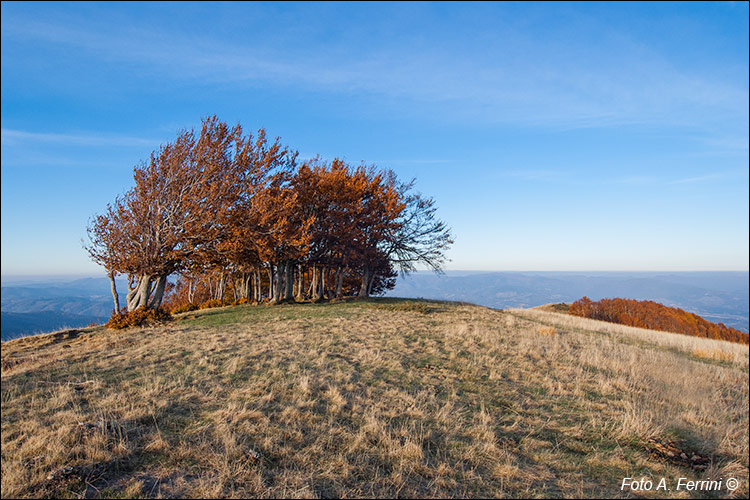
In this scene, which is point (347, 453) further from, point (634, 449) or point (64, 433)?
point (634, 449)

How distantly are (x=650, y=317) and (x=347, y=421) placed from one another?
6228 cm

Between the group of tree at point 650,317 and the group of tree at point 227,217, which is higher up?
the group of tree at point 227,217

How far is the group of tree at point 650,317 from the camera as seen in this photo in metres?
48.9

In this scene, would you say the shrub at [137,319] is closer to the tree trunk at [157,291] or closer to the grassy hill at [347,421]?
the tree trunk at [157,291]

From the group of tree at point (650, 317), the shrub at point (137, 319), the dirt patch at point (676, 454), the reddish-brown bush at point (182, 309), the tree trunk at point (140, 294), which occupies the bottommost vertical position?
the group of tree at point (650, 317)

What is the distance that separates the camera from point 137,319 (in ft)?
53.3

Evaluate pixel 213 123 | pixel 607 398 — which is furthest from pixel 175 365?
pixel 213 123

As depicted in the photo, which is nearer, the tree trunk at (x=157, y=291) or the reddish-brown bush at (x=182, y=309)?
the tree trunk at (x=157, y=291)

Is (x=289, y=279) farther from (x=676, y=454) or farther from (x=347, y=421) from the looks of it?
(x=676, y=454)

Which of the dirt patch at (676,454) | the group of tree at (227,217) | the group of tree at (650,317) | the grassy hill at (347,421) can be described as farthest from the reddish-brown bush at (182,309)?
the group of tree at (650,317)

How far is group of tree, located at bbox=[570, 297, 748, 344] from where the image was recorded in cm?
4894

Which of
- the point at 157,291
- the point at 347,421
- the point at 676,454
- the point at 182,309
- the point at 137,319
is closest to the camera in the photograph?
the point at 676,454

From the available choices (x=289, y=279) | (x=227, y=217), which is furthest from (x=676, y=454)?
(x=289, y=279)

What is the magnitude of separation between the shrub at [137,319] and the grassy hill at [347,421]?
375 centimetres
